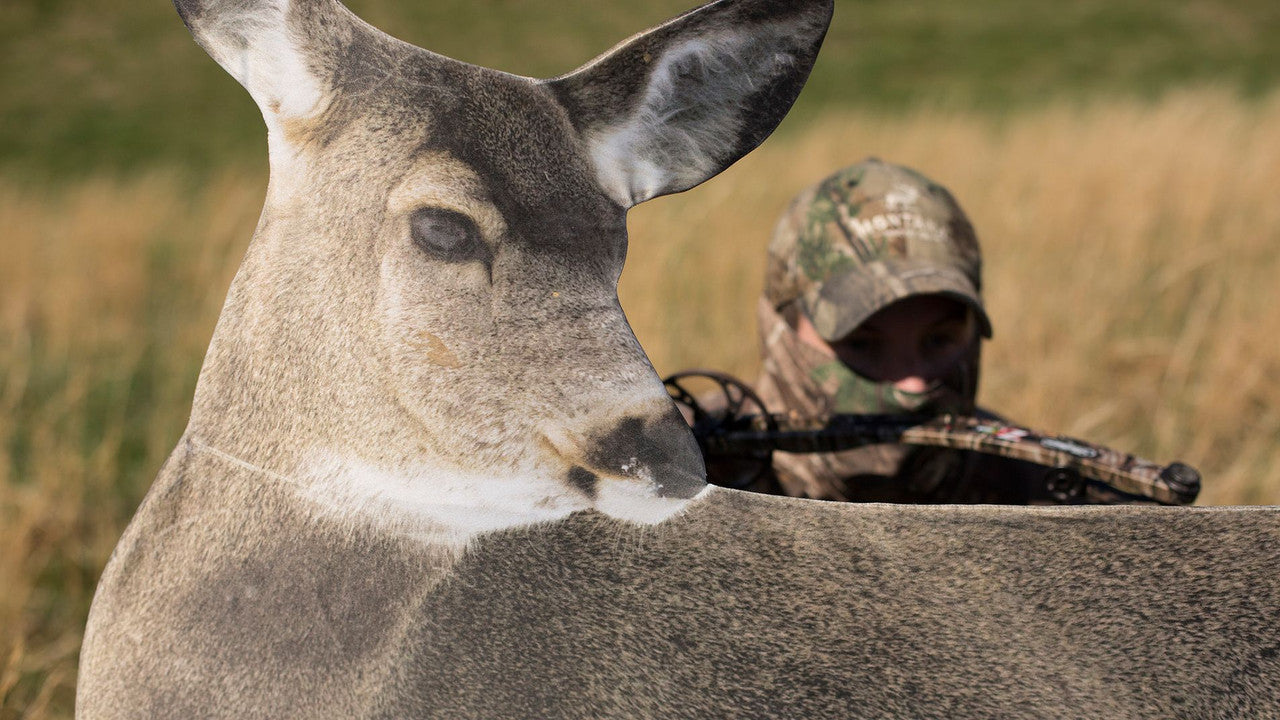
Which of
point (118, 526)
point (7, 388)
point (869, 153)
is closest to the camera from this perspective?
point (118, 526)

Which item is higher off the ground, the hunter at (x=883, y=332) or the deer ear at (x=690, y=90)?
the deer ear at (x=690, y=90)

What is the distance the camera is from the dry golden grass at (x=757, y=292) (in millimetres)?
3764

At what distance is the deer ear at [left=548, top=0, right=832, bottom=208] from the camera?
1138mm

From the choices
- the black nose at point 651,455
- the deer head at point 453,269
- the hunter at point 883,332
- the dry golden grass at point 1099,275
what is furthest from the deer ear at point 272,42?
the dry golden grass at point 1099,275

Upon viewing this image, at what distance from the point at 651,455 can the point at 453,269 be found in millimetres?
286

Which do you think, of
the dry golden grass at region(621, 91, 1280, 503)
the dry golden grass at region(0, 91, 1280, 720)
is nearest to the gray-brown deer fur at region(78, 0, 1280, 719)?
the dry golden grass at region(0, 91, 1280, 720)

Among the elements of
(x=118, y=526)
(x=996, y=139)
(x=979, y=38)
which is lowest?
(x=979, y=38)

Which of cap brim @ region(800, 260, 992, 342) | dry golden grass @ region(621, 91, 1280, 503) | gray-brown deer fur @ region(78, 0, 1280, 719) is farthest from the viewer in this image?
dry golden grass @ region(621, 91, 1280, 503)

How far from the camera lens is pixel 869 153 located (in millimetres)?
8398

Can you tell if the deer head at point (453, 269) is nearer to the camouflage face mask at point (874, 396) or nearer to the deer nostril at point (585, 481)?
the deer nostril at point (585, 481)

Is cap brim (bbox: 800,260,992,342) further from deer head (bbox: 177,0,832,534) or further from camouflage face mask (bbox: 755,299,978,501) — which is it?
deer head (bbox: 177,0,832,534)

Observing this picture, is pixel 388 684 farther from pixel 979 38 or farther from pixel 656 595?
pixel 979 38

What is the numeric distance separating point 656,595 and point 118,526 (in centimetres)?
349

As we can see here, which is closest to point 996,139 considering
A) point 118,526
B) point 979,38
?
point 118,526
